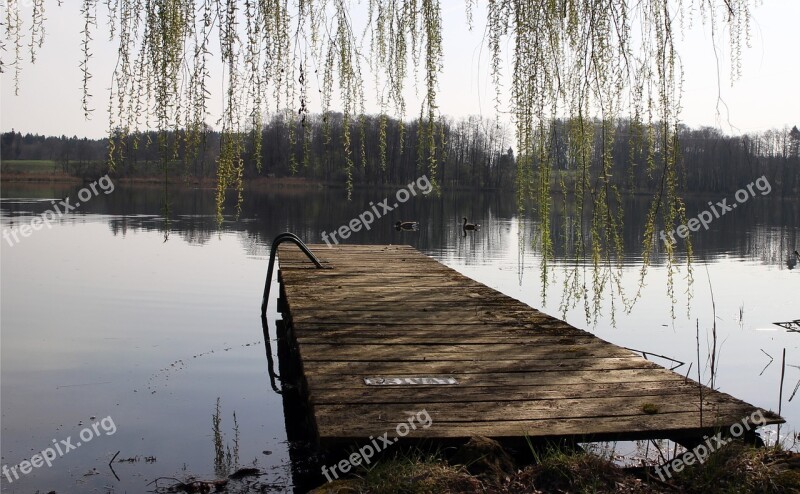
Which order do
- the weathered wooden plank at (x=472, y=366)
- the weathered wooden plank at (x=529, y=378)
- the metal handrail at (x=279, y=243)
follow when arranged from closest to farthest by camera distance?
the weathered wooden plank at (x=529, y=378) → the weathered wooden plank at (x=472, y=366) → the metal handrail at (x=279, y=243)

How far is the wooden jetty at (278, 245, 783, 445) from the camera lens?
347 centimetres

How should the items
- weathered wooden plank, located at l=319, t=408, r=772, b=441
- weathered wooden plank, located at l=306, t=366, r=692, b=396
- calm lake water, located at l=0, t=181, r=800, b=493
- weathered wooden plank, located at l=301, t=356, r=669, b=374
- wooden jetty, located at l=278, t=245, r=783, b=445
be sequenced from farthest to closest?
calm lake water, located at l=0, t=181, r=800, b=493 < weathered wooden plank, located at l=301, t=356, r=669, b=374 < weathered wooden plank, located at l=306, t=366, r=692, b=396 < wooden jetty, located at l=278, t=245, r=783, b=445 < weathered wooden plank, located at l=319, t=408, r=772, b=441

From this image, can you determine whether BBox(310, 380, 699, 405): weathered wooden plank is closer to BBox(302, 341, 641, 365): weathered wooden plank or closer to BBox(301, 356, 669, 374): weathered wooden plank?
BBox(301, 356, 669, 374): weathered wooden plank

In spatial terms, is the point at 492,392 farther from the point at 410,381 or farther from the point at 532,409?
the point at 410,381

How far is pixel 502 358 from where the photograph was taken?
15.7 ft

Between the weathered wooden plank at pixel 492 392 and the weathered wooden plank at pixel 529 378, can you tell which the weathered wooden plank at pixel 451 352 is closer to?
the weathered wooden plank at pixel 529 378

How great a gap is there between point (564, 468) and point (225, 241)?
2173cm

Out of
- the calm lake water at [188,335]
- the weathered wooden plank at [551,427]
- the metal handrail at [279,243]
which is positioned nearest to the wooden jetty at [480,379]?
the weathered wooden plank at [551,427]

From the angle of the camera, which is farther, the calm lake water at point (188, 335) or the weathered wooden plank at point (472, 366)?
the calm lake water at point (188, 335)

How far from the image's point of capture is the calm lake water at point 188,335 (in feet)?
18.4

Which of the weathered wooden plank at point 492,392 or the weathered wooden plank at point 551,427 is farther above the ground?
the weathered wooden plank at point 492,392

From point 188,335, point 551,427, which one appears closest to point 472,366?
point 551,427

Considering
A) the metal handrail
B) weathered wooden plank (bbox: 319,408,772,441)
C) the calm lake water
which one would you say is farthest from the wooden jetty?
the metal handrail

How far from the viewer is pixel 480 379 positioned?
4.24 m
